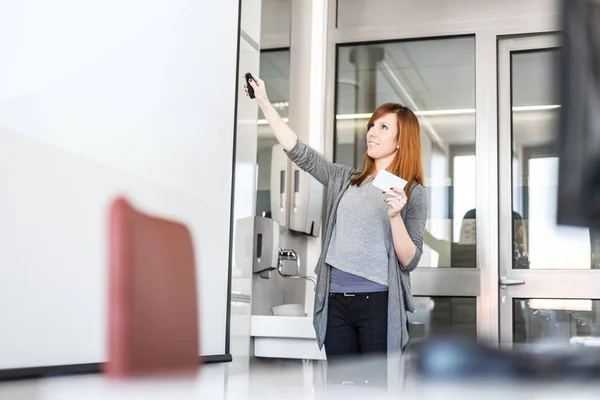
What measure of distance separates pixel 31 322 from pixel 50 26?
503mm

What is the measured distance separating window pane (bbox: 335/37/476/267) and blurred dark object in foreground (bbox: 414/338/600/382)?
3161mm

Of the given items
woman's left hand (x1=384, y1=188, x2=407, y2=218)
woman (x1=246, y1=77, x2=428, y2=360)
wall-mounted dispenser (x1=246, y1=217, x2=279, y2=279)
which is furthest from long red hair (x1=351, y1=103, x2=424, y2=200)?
wall-mounted dispenser (x1=246, y1=217, x2=279, y2=279)

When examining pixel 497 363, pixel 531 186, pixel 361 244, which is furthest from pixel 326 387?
pixel 531 186

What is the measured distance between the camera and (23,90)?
1160 mm

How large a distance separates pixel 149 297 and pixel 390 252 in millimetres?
1662

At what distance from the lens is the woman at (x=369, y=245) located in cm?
210

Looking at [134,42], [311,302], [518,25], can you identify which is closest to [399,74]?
[518,25]

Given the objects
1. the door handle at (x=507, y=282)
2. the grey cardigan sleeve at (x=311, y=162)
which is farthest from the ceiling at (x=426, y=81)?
the grey cardigan sleeve at (x=311, y=162)

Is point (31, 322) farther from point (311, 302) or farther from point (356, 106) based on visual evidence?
point (356, 106)

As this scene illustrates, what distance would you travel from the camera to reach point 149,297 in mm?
548

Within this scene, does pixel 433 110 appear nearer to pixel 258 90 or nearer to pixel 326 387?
pixel 258 90

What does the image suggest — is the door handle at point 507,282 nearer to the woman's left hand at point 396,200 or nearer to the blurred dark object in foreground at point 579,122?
the woman's left hand at point 396,200

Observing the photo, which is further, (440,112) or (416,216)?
(440,112)

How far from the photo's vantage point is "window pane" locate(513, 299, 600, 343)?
333cm
